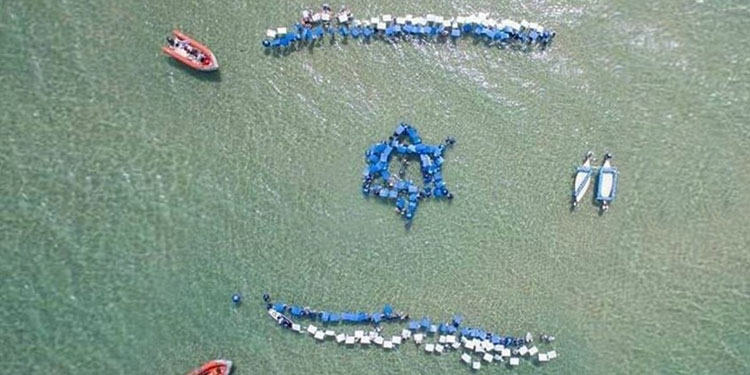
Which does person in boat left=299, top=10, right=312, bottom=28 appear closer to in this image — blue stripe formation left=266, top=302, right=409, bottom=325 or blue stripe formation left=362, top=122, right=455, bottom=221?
blue stripe formation left=362, top=122, right=455, bottom=221

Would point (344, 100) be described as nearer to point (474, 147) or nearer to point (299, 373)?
point (474, 147)

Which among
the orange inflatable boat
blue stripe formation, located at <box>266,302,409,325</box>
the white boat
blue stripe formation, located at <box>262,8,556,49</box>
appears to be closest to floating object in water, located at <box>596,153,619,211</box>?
the white boat

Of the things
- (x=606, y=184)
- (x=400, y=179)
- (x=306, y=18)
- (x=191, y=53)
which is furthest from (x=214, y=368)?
(x=606, y=184)

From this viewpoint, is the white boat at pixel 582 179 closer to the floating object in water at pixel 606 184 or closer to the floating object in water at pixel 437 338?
the floating object in water at pixel 606 184

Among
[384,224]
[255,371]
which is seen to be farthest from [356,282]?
[255,371]

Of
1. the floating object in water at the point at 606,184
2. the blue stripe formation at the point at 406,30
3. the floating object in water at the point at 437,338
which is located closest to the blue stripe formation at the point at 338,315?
the floating object in water at the point at 437,338
